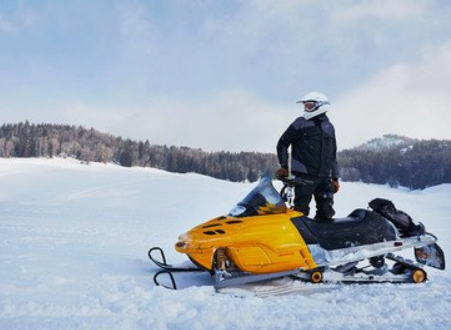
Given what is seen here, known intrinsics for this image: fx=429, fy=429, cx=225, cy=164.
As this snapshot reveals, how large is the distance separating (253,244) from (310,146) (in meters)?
1.38

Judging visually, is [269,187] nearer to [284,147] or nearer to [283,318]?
[284,147]

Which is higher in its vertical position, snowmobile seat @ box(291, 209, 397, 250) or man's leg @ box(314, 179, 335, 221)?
man's leg @ box(314, 179, 335, 221)

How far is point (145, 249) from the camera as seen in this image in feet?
19.6

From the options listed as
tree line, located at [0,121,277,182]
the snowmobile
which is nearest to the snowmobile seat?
the snowmobile

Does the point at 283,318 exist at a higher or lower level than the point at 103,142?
lower

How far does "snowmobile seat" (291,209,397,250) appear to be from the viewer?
406 centimetres

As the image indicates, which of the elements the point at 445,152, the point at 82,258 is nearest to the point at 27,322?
the point at 82,258

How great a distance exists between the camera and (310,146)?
4613 mm

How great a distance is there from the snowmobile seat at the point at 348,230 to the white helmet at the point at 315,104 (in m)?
1.15

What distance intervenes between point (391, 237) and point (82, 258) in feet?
10.7

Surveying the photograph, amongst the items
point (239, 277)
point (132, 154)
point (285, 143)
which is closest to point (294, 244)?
point (239, 277)

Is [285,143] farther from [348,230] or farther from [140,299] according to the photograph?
[140,299]

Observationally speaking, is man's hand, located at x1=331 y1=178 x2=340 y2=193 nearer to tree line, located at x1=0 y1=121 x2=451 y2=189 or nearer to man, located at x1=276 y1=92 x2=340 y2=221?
man, located at x1=276 y1=92 x2=340 y2=221

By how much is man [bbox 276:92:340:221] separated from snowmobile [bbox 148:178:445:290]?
281mm
